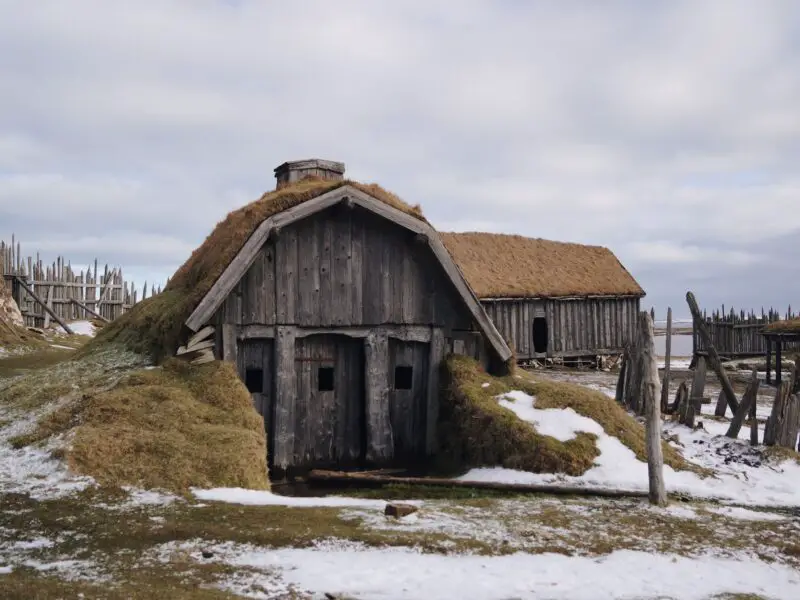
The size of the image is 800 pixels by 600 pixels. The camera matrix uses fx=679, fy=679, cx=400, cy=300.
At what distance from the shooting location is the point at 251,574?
5977 millimetres

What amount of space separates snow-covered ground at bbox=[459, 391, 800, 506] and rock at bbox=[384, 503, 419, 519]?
322 cm

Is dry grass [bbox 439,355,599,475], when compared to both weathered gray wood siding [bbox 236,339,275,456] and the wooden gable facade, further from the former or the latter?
weathered gray wood siding [bbox 236,339,275,456]

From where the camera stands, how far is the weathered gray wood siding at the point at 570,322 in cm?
3161

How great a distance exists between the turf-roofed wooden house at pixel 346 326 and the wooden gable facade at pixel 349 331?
0.02m

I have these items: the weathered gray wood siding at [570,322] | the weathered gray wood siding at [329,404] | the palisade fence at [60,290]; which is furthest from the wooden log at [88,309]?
the weathered gray wood siding at [329,404]

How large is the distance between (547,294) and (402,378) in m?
19.4

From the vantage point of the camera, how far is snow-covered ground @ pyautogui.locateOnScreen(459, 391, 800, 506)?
419 inches

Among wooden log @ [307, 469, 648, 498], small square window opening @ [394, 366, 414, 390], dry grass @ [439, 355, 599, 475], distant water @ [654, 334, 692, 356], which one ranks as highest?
distant water @ [654, 334, 692, 356]

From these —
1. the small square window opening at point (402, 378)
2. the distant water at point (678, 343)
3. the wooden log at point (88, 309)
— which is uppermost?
the wooden log at point (88, 309)

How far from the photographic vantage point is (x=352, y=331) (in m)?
13.2

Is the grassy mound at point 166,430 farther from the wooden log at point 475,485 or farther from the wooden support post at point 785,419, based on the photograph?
the wooden support post at point 785,419

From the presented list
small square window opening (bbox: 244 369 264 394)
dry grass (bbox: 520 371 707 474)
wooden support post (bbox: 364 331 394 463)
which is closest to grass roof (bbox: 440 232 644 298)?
dry grass (bbox: 520 371 707 474)

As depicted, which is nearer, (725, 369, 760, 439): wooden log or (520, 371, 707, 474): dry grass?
(520, 371, 707, 474): dry grass

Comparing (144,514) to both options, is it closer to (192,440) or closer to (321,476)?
(192,440)
